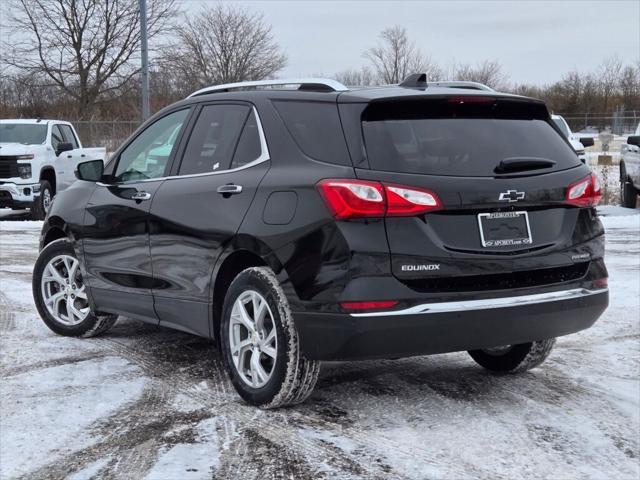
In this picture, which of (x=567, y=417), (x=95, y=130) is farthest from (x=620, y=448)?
(x=95, y=130)

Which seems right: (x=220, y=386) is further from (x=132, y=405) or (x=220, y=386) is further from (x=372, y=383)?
(x=372, y=383)

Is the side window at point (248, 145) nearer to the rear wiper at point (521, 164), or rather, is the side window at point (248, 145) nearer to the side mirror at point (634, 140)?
the rear wiper at point (521, 164)

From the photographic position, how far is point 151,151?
229 inches

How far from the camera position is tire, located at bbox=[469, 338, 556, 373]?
520 centimetres

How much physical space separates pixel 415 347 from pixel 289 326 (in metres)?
0.64

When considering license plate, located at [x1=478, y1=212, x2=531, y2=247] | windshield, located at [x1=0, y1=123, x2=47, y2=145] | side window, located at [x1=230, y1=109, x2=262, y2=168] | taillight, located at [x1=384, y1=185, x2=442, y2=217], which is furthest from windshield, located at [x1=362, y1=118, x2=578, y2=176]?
windshield, located at [x1=0, y1=123, x2=47, y2=145]

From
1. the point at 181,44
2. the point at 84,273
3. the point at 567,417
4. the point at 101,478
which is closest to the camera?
the point at 101,478

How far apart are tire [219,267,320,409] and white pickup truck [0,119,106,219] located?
12.4 meters

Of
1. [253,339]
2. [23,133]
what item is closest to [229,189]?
[253,339]

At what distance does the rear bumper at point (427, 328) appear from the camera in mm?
4059

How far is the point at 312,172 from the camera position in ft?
14.1

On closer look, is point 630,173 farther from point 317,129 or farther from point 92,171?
point 317,129

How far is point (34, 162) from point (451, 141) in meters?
13.9

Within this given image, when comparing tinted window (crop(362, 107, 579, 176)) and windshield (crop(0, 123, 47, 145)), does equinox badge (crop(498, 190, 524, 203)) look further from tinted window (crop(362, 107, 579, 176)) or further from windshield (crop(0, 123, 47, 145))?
windshield (crop(0, 123, 47, 145))
